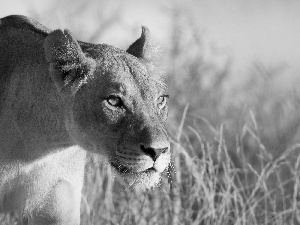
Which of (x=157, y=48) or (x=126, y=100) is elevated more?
(x=157, y=48)

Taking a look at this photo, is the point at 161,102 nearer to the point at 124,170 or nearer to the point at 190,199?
the point at 124,170

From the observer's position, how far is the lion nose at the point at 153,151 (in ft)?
14.4

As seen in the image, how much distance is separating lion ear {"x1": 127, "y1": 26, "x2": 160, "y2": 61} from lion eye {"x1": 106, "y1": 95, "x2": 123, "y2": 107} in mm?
795

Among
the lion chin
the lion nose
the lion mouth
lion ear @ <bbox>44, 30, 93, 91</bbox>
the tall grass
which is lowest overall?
the tall grass

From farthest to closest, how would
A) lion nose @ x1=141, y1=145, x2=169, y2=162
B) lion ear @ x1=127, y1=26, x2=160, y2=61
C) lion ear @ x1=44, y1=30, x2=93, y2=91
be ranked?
lion ear @ x1=127, y1=26, x2=160, y2=61 → lion ear @ x1=44, y1=30, x2=93, y2=91 → lion nose @ x1=141, y1=145, x2=169, y2=162

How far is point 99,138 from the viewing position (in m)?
4.68

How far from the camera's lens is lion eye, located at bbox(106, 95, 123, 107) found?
4602mm

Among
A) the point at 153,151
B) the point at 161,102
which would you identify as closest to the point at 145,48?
the point at 161,102

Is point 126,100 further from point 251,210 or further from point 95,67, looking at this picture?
point 251,210

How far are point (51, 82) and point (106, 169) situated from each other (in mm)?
2776

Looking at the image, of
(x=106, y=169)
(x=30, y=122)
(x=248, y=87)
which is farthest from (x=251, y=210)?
(x=248, y=87)

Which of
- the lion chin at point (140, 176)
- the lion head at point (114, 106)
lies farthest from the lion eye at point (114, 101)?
the lion chin at point (140, 176)

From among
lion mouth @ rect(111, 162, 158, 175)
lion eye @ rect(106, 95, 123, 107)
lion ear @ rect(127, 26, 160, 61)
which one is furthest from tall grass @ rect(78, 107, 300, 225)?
lion eye @ rect(106, 95, 123, 107)

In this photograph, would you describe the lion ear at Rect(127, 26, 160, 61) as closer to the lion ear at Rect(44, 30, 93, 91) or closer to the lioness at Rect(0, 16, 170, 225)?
the lioness at Rect(0, 16, 170, 225)
